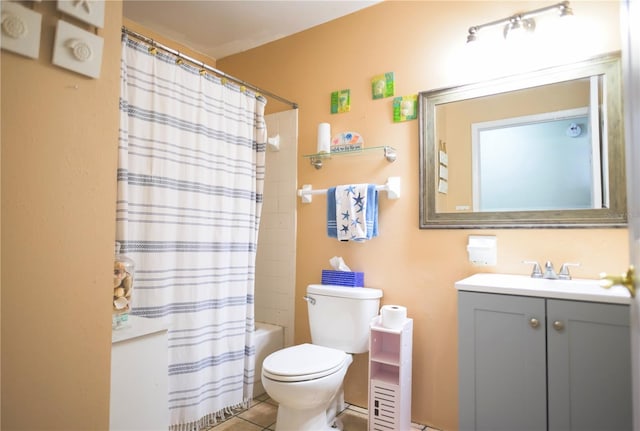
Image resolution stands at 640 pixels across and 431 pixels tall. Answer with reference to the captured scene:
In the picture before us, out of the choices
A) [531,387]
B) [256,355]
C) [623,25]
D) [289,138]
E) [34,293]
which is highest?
[289,138]

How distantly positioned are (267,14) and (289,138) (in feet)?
2.72

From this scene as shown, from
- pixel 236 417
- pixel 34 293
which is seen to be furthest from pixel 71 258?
pixel 236 417

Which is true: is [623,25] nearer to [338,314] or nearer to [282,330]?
[338,314]

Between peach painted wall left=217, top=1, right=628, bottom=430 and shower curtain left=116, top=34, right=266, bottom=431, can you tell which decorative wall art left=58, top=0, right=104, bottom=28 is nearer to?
shower curtain left=116, top=34, right=266, bottom=431

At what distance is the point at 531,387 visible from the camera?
54.4 inches

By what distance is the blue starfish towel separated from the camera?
2.13m

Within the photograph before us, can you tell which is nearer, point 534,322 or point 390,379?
point 534,322

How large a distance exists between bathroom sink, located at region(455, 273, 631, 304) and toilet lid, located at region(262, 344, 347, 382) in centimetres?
73

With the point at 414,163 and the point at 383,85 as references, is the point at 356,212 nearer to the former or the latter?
the point at 414,163

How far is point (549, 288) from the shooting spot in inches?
55.3

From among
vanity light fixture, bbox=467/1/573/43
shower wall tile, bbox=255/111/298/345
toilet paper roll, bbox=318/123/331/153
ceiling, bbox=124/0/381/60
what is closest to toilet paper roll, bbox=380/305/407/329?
shower wall tile, bbox=255/111/298/345

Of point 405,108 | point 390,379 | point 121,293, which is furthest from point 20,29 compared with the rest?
point 390,379

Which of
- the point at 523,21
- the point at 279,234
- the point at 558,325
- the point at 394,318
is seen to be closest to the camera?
the point at 558,325

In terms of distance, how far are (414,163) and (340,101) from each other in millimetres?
684
